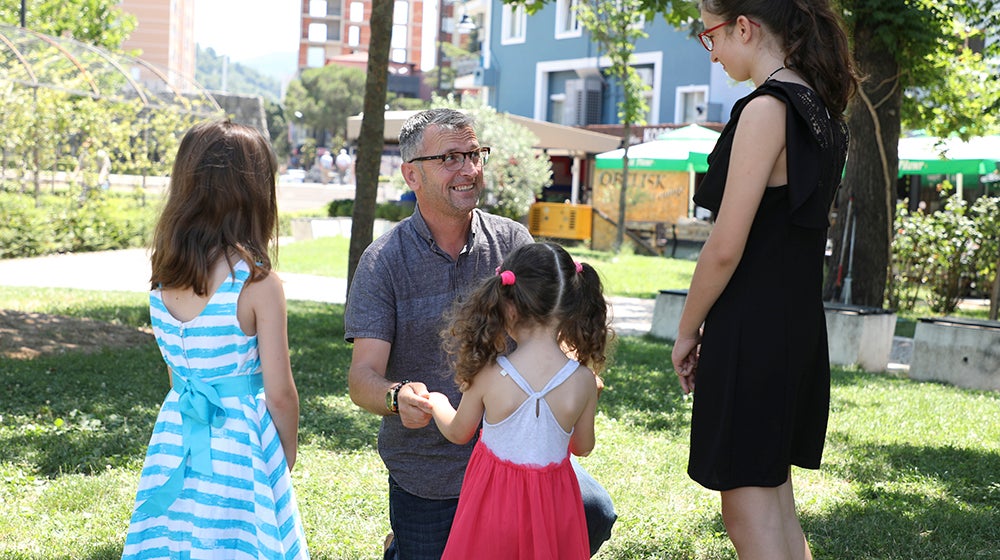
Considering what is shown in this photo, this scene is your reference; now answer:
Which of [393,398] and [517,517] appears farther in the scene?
[393,398]

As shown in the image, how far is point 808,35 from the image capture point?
2686 millimetres

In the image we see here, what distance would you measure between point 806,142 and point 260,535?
65.9 inches

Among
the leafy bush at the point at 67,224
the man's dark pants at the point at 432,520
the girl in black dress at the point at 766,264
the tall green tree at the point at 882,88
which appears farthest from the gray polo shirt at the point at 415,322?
the leafy bush at the point at 67,224

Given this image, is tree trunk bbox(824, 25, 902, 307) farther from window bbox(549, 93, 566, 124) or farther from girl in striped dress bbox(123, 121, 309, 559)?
window bbox(549, 93, 566, 124)

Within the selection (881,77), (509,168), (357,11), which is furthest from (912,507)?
(357,11)

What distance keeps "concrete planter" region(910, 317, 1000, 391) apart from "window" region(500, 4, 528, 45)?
1315 inches

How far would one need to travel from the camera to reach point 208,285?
2727mm

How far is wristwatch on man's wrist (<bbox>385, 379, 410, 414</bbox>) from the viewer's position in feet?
9.09

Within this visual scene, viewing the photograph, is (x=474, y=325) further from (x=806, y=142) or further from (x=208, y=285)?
(x=806, y=142)

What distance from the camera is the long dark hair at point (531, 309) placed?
265 centimetres

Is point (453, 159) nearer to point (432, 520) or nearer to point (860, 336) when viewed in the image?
point (432, 520)

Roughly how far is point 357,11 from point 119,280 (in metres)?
128

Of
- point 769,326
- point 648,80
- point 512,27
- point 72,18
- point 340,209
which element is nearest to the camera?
point 769,326

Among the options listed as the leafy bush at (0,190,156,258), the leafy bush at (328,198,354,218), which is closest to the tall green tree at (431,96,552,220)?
the leafy bush at (328,198,354,218)
